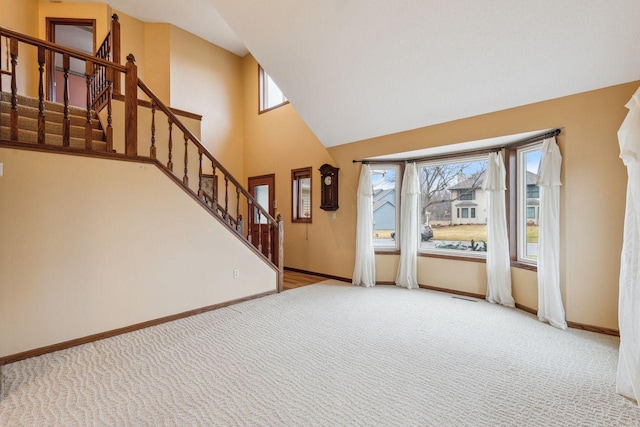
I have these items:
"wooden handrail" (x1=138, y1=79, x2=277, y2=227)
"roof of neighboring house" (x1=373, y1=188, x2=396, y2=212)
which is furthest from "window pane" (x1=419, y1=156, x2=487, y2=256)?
"wooden handrail" (x1=138, y1=79, x2=277, y2=227)

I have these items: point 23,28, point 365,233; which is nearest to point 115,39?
point 23,28

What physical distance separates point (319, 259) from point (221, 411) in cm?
408

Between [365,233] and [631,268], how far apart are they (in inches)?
126

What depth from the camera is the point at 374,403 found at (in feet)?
6.24

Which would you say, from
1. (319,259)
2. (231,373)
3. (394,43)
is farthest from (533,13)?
(319,259)

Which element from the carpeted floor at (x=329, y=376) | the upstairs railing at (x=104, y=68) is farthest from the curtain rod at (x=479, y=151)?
the upstairs railing at (x=104, y=68)

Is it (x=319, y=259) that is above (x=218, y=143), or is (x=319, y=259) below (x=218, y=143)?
below

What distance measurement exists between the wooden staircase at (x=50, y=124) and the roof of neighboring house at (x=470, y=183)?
4938 mm

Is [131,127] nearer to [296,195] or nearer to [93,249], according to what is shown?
[93,249]

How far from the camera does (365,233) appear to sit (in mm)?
4891

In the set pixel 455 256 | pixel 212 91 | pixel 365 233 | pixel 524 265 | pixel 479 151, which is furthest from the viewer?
pixel 212 91

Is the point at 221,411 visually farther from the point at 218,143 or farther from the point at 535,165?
the point at 218,143

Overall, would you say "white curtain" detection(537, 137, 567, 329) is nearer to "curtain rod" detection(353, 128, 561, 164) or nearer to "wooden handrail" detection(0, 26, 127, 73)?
"curtain rod" detection(353, 128, 561, 164)

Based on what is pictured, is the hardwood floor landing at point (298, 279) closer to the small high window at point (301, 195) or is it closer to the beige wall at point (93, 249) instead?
the small high window at point (301, 195)
